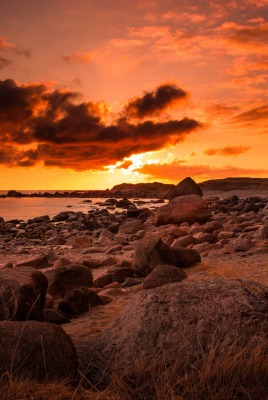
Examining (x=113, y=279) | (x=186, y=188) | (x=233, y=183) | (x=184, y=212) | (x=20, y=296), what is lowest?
(x=113, y=279)

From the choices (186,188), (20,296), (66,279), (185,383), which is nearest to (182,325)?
(185,383)

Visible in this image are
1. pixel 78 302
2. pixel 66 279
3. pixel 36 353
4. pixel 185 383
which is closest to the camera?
pixel 185 383

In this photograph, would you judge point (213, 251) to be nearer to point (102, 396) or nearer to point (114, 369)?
point (114, 369)

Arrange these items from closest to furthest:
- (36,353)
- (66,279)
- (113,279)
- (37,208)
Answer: (36,353) < (66,279) < (113,279) < (37,208)

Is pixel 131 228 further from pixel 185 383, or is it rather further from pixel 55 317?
pixel 185 383

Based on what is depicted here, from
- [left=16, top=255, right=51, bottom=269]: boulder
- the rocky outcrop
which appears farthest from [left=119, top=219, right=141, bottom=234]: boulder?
the rocky outcrop

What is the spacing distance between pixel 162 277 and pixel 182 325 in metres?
2.84

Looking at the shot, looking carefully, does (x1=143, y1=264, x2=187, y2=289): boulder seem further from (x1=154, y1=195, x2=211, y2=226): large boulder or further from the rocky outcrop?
the rocky outcrop

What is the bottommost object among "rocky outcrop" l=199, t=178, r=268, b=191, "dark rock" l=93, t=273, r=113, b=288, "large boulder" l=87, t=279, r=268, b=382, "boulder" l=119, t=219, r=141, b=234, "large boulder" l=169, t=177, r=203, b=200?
"dark rock" l=93, t=273, r=113, b=288

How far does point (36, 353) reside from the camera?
342 cm

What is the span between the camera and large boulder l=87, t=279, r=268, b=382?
143 inches

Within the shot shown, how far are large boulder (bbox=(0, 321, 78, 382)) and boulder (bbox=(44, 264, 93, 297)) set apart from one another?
126 inches

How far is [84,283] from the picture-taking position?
7.21 meters

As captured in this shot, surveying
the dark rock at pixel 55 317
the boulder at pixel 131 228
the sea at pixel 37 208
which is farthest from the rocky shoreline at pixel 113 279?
the sea at pixel 37 208
